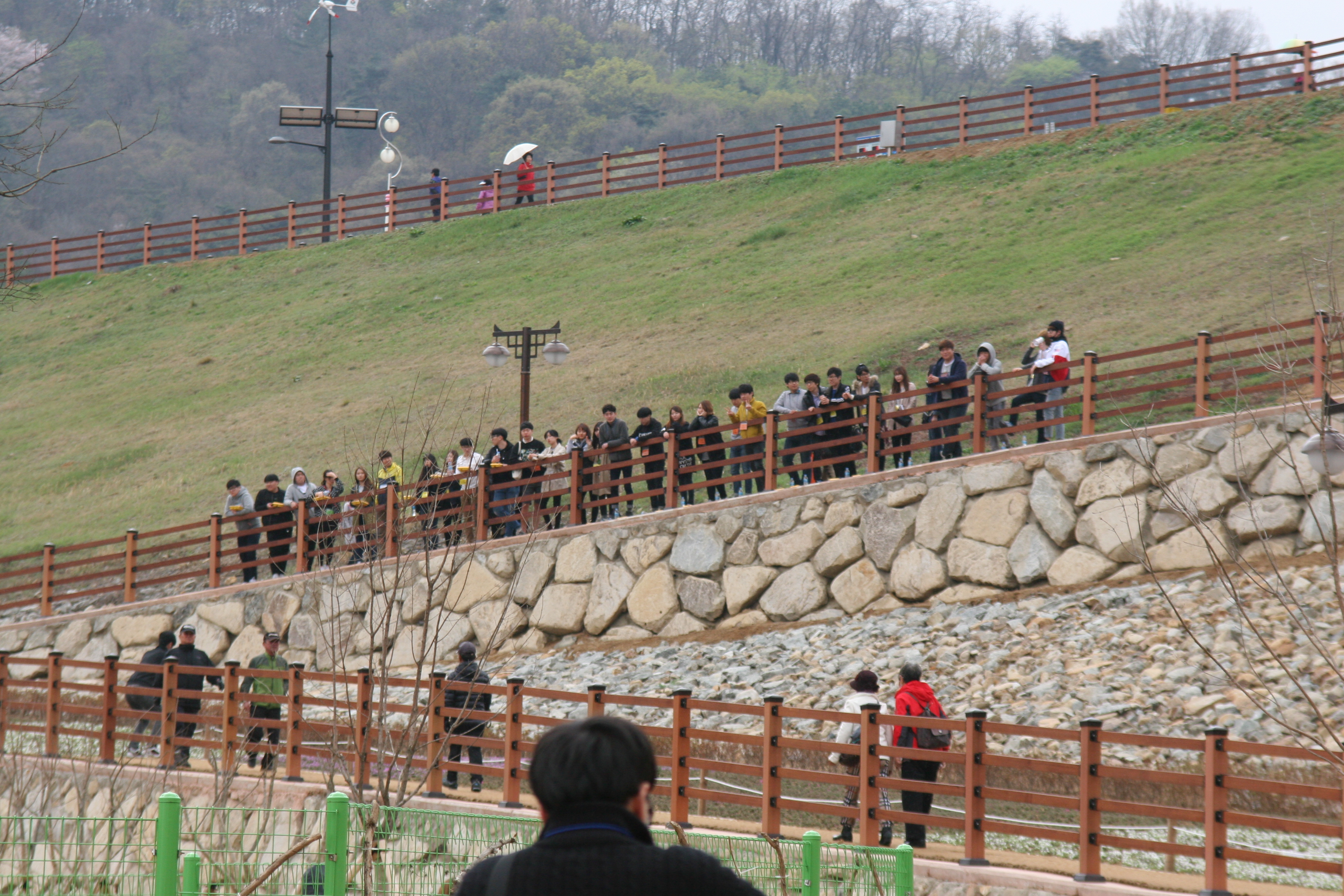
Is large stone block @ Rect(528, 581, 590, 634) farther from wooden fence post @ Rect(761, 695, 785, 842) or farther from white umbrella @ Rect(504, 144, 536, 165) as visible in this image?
white umbrella @ Rect(504, 144, 536, 165)

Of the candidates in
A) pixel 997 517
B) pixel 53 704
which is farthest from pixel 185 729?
pixel 997 517

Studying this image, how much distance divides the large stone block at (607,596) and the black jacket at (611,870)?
13.8 meters

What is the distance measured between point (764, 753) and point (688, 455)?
7.57 meters

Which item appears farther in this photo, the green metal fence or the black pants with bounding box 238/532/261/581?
the black pants with bounding box 238/532/261/581

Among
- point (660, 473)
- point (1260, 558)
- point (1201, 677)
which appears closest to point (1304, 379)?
point (1260, 558)

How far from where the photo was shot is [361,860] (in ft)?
23.2

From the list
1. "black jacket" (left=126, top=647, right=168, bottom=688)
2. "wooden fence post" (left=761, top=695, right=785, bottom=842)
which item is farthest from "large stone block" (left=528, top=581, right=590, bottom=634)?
"wooden fence post" (left=761, top=695, right=785, bottom=842)

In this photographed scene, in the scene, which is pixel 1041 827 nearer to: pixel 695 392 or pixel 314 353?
pixel 695 392

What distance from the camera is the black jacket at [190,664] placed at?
1288 cm

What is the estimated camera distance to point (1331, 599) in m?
12.5

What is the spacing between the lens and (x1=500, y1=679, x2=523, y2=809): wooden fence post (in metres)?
10.8

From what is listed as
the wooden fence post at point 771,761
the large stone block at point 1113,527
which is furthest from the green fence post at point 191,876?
the large stone block at point 1113,527

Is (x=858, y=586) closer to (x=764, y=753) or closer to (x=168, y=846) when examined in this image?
(x=764, y=753)

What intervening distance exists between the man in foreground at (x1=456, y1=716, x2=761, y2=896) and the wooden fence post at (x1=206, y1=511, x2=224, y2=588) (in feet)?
55.9
